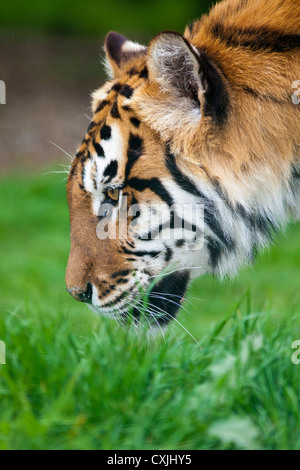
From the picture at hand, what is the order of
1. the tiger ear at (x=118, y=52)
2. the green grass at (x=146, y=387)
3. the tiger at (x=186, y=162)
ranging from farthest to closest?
the tiger ear at (x=118, y=52) < the tiger at (x=186, y=162) < the green grass at (x=146, y=387)

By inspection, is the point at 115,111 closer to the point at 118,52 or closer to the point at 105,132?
the point at 105,132

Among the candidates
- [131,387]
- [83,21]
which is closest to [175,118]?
[131,387]

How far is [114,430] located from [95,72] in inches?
373

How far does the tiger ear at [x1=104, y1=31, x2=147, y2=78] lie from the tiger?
0.31 meters

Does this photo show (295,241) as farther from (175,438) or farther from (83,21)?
(83,21)

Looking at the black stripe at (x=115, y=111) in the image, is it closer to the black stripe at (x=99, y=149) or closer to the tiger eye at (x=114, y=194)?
the black stripe at (x=99, y=149)

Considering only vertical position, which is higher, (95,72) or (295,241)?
(95,72)

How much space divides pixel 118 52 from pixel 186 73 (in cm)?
70

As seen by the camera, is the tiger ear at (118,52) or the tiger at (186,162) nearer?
the tiger at (186,162)

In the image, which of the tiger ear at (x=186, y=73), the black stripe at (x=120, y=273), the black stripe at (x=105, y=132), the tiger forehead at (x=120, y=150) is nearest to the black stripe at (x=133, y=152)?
the tiger forehead at (x=120, y=150)

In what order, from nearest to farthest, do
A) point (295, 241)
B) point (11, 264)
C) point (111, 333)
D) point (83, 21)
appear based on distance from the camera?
point (111, 333) < point (11, 264) < point (295, 241) < point (83, 21)

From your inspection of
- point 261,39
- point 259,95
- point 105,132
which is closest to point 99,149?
point 105,132

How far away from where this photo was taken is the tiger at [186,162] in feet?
8.21

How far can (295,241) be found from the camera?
625cm
